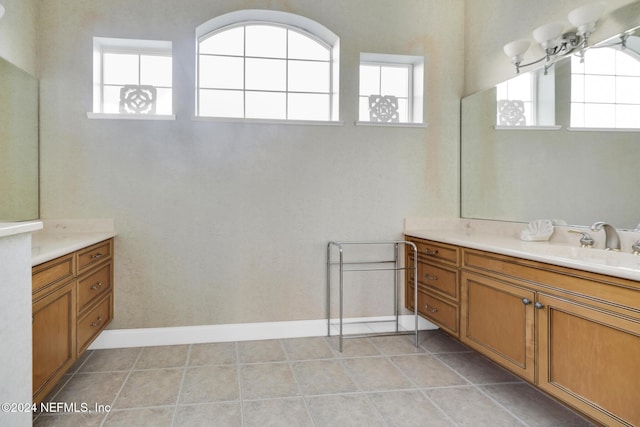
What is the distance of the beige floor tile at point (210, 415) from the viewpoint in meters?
1.86

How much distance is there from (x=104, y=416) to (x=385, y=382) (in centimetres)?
145

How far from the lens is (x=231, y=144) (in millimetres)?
2965

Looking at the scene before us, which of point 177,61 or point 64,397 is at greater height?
point 177,61

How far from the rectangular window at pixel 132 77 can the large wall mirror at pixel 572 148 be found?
2.41 metres

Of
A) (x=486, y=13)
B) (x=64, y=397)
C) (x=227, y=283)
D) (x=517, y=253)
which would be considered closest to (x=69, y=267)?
(x=64, y=397)

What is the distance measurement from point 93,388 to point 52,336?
55 cm

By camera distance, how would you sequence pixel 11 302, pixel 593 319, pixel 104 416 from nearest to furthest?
pixel 11 302, pixel 593 319, pixel 104 416

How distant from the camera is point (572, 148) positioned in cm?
228

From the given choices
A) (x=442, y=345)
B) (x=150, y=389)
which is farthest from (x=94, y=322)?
(x=442, y=345)

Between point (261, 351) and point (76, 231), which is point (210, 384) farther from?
point (76, 231)

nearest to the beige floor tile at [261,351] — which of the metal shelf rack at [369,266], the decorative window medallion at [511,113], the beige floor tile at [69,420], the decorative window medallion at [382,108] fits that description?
the metal shelf rack at [369,266]

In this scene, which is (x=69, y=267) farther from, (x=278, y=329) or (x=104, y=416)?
(x=278, y=329)

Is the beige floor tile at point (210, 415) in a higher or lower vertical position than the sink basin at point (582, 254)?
lower

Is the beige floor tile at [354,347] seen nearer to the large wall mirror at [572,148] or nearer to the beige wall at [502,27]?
the large wall mirror at [572,148]
